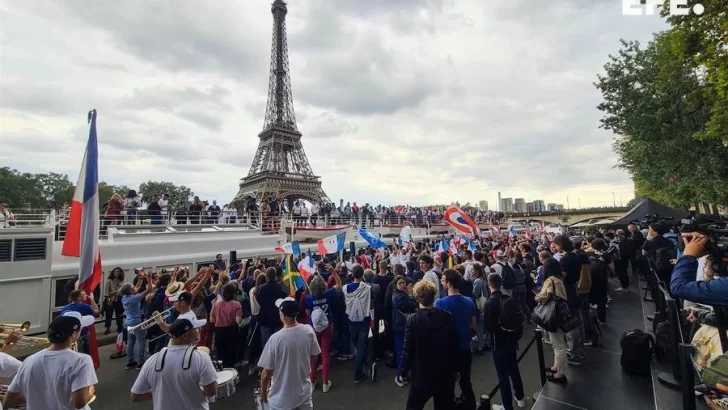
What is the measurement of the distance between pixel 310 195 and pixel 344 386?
43.3 meters

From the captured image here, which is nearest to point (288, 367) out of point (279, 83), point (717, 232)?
point (717, 232)

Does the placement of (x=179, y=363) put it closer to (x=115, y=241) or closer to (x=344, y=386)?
(x=344, y=386)

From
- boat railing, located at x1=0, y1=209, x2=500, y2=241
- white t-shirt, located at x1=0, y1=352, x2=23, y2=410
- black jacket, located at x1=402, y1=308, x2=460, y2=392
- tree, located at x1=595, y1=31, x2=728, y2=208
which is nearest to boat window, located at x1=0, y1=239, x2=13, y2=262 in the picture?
boat railing, located at x1=0, y1=209, x2=500, y2=241

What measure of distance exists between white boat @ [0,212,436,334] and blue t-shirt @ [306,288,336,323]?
7980 millimetres

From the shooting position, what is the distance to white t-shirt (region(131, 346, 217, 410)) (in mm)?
2812

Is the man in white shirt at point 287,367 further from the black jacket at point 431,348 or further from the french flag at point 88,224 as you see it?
the french flag at point 88,224

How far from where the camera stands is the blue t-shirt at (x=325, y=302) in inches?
237

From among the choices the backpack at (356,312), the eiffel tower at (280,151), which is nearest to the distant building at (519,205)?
the eiffel tower at (280,151)

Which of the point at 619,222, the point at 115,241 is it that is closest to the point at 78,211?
the point at 115,241

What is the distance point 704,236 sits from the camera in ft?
8.14

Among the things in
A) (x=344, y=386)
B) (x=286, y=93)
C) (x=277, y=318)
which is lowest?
(x=344, y=386)

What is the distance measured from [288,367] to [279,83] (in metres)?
58.9

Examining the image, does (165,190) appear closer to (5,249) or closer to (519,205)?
(5,249)

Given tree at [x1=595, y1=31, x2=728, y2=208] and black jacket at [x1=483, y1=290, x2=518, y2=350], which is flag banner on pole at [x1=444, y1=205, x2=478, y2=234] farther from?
tree at [x1=595, y1=31, x2=728, y2=208]
